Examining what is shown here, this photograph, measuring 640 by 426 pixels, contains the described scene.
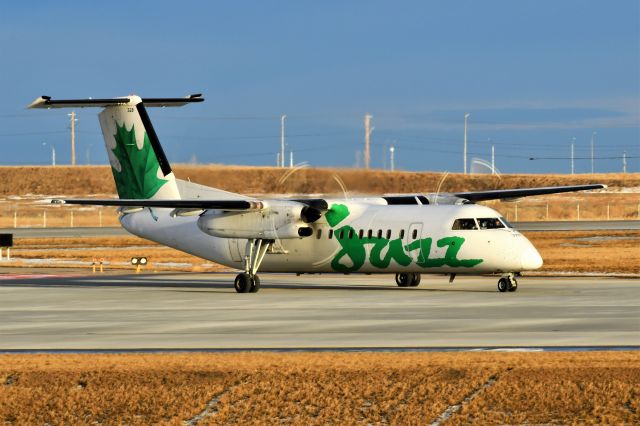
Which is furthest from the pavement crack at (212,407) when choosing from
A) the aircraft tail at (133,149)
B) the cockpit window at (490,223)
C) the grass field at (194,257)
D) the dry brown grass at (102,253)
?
the dry brown grass at (102,253)

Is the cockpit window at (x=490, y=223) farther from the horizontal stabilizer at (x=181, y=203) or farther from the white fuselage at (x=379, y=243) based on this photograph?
the horizontal stabilizer at (x=181, y=203)

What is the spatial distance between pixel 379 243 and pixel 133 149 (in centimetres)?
1039

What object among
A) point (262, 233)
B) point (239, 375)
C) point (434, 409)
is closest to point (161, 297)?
point (262, 233)

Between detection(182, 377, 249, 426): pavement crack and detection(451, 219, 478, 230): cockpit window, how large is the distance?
21.0m

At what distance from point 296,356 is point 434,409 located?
209 inches

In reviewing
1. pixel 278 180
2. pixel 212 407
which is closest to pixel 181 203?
pixel 278 180

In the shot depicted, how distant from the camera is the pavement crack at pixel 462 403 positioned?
1452 centimetres

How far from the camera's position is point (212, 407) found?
15.4 m

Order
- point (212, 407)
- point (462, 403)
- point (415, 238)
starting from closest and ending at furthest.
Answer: point (212, 407) < point (462, 403) < point (415, 238)

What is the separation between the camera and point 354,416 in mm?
14766

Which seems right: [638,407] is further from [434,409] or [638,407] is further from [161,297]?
[161,297]

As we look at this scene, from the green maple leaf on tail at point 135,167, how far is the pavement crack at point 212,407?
85.6 ft

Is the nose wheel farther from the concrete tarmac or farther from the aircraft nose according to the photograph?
the aircraft nose

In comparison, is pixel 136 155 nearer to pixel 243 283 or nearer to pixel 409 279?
pixel 243 283
